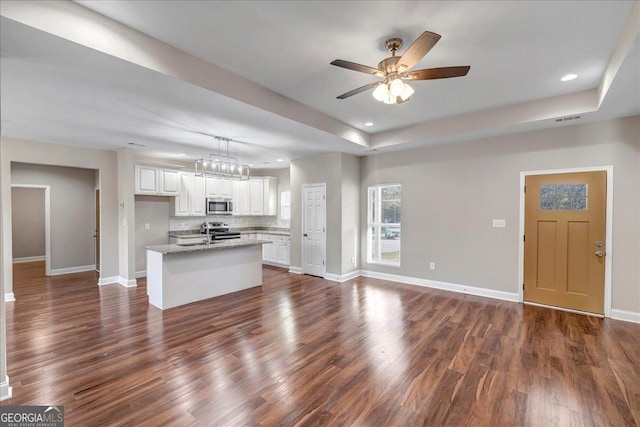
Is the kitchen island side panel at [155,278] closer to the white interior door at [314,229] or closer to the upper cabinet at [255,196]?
the white interior door at [314,229]

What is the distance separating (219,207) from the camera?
24.0 feet

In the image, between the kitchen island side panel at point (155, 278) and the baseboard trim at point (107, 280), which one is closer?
the kitchen island side panel at point (155, 278)

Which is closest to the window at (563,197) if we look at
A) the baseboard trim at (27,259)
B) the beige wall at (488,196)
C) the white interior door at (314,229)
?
the beige wall at (488,196)

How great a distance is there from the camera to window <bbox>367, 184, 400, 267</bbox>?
600 centimetres

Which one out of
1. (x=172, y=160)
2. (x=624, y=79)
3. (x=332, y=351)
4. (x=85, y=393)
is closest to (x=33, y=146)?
(x=172, y=160)

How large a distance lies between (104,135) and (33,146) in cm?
159

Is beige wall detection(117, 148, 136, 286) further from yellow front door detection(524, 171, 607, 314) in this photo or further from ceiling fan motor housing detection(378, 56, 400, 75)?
yellow front door detection(524, 171, 607, 314)

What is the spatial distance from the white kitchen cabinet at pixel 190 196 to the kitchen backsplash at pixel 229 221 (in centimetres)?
35

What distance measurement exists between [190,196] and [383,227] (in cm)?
463

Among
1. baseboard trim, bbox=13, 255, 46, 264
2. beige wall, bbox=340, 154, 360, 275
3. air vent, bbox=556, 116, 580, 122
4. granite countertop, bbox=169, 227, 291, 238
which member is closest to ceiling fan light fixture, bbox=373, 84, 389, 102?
air vent, bbox=556, 116, 580, 122

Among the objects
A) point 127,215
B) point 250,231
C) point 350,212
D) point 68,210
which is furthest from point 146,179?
point 350,212

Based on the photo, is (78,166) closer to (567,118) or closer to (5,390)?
(5,390)

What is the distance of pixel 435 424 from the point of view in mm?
1964

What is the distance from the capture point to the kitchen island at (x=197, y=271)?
165 inches
